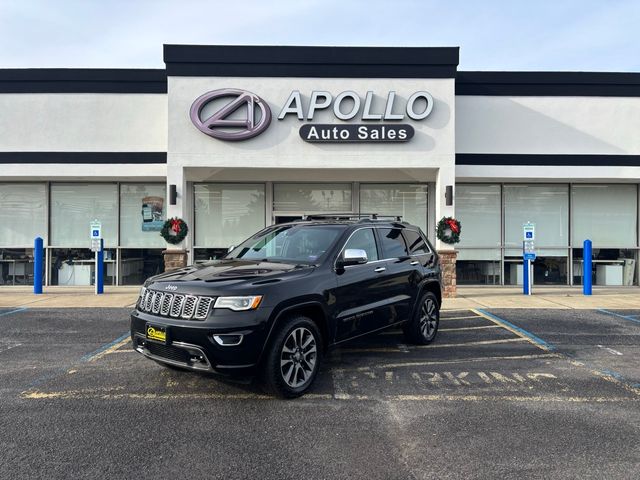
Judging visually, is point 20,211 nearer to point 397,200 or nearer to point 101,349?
point 101,349

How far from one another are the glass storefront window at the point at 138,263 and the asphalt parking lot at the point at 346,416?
746 cm

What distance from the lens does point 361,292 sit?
213 inches

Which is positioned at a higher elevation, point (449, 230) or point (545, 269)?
point (449, 230)

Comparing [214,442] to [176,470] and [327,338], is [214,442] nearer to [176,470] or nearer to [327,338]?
[176,470]

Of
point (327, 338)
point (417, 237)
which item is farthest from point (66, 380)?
point (417, 237)

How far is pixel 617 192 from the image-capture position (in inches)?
572

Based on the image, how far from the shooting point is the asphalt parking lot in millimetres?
3285

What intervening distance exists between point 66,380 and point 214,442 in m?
2.50

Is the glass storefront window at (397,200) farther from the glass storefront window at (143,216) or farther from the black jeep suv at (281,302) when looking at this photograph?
the black jeep suv at (281,302)

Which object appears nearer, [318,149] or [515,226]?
[318,149]

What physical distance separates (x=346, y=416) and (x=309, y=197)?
418 inches

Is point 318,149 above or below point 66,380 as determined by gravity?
above

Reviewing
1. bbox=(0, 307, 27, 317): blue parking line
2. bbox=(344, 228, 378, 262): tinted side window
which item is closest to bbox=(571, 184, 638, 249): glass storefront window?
bbox=(344, 228, 378, 262): tinted side window

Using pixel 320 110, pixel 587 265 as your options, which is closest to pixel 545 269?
pixel 587 265
